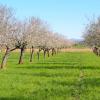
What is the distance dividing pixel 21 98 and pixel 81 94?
139 inches

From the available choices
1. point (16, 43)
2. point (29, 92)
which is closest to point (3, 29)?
point (16, 43)

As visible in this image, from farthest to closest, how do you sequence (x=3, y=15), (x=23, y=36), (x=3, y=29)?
(x=23, y=36) < (x=3, y=15) < (x=3, y=29)

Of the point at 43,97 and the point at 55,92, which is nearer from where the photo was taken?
the point at 43,97

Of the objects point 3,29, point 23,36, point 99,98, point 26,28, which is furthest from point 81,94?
point 26,28

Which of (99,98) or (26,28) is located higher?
(26,28)

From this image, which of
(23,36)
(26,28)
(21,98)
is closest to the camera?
(21,98)

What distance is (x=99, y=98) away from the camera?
68.0 ft

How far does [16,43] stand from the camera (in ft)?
203

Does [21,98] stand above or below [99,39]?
below

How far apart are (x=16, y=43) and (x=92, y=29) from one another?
46.0ft

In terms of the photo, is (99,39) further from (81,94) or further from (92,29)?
(81,94)

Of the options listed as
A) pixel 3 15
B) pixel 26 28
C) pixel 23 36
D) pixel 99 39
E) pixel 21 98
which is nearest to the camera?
pixel 21 98

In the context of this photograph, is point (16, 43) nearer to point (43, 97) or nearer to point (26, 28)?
point (26, 28)

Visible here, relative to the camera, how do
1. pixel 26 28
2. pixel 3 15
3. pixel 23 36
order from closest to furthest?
1. pixel 3 15
2. pixel 23 36
3. pixel 26 28
